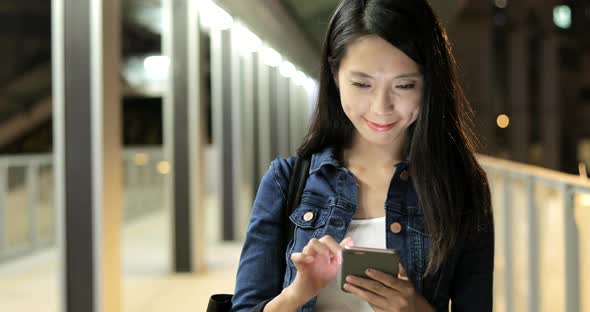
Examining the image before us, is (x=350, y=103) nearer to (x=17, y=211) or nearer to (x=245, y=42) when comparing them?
(x=17, y=211)

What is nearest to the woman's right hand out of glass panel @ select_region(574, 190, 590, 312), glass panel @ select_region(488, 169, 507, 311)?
glass panel @ select_region(574, 190, 590, 312)

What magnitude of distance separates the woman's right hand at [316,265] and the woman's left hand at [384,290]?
0.05m

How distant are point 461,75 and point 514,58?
17.7 meters

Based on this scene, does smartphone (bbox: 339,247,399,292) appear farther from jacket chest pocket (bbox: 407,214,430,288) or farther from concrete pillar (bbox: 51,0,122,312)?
concrete pillar (bbox: 51,0,122,312)

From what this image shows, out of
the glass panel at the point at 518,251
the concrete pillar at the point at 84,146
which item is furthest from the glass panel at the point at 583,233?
the concrete pillar at the point at 84,146

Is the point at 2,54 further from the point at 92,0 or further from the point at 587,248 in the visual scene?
the point at 587,248

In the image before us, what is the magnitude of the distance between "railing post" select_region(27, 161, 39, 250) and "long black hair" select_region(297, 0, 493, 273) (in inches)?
226

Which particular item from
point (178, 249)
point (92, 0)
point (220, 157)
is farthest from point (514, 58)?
point (92, 0)

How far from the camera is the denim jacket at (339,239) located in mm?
1170

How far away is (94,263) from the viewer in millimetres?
3244

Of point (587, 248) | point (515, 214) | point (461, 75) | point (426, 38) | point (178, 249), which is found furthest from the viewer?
point (178, 249)

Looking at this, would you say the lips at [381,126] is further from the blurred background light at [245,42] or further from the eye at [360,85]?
the blurred background light at [245,42]

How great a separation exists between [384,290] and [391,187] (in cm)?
21

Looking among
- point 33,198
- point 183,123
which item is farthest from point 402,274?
point 33,198
